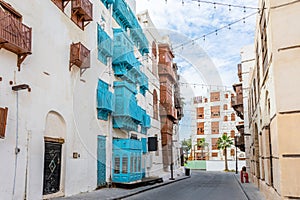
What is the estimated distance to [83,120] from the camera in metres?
16.6

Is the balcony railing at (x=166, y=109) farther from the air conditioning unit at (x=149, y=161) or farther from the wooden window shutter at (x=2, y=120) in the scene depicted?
the wooden window shutter at (x=2, y=120)

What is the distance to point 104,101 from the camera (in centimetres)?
1888

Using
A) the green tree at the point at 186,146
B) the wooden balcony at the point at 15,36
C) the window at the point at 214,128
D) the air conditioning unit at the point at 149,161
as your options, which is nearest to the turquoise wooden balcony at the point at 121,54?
the air conditioning unit at the point at 149,161

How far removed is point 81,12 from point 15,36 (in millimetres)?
5959

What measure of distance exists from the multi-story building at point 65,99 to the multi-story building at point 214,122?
45880 mm

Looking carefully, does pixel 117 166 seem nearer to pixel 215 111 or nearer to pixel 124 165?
pixel 124 165

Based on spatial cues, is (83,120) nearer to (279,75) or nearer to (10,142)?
(10,142)

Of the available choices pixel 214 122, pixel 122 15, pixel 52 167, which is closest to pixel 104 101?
pixel 52 167

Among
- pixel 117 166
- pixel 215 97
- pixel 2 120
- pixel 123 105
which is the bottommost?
pixel 117 166

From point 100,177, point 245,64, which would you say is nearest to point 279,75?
point 100,177

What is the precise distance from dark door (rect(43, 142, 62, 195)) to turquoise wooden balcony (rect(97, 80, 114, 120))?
15.4ft

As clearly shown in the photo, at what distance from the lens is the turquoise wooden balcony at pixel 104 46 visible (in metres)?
19.4

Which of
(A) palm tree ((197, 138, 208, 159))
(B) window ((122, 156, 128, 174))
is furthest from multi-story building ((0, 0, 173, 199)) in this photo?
(A) palm tree ((197, 138, 208, 159))

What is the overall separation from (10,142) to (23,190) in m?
1.78
